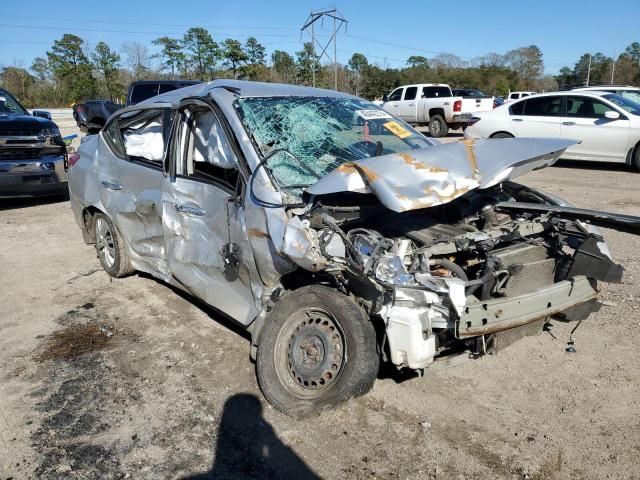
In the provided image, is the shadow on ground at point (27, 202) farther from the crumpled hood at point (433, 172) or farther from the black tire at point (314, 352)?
the crumpled hood at point (433, 172)

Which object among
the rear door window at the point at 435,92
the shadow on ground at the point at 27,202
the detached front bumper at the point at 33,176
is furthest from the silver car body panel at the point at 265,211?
the rear door window at the point at 435,92

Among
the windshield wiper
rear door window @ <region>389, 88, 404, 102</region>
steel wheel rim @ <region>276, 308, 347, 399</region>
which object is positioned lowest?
steel wheel rim @ <region>276, 308, 347, 399</region>

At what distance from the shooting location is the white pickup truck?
66.1 feet

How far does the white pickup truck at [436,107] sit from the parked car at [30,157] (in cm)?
1477

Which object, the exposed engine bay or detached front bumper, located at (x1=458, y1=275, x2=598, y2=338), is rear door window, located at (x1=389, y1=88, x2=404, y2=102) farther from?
detached front bumper, located at (x1=458, y1=275, x2=598, y2=338)

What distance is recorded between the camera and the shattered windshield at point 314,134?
3.45 m

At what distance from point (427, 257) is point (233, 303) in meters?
1.39

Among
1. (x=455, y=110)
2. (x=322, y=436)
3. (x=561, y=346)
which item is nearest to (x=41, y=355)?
(x=322, y=436)

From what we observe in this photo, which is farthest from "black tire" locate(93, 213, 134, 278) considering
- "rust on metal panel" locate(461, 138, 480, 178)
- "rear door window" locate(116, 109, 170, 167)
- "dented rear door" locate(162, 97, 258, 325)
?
"rust on metal panel" locate(461, 138, 480, 178)

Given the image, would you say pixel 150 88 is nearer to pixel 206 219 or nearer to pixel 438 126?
pixel 206 219

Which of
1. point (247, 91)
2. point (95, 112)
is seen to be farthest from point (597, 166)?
point (95, 112)

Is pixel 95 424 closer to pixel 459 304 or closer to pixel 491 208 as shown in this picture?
pixel 459 304

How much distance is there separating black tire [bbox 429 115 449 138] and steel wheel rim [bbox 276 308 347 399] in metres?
18.8

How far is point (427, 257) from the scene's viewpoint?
2975 millimetres
